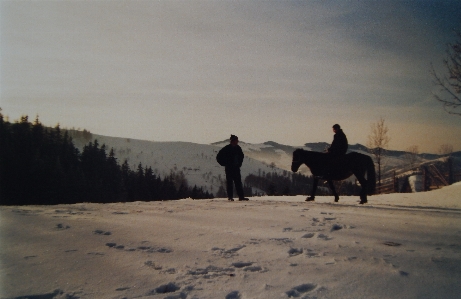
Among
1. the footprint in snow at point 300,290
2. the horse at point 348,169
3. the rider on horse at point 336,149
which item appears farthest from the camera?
the rider on horse at point 336,149

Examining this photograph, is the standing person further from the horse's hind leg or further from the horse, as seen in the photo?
the horse's hind leg

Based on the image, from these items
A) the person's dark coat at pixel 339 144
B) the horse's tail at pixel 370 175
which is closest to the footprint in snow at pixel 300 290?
the person's dark coat at pixel 339 144

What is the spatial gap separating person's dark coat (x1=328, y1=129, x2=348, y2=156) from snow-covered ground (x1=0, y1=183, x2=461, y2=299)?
4.42 meters

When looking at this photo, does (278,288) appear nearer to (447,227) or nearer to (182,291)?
(182,291)

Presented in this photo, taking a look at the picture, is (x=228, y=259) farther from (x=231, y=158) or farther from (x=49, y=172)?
(x=49, y=172)

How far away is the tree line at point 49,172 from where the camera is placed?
44031 mm

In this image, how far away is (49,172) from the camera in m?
47.2

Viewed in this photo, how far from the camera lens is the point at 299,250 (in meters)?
3.53

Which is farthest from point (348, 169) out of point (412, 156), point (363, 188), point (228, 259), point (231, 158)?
point (412, 156)

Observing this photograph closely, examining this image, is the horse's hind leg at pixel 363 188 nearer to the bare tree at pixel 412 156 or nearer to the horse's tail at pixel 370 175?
the horse's tail at pixel 370 175

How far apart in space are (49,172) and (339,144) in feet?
165

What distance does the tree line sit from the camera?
144 feet

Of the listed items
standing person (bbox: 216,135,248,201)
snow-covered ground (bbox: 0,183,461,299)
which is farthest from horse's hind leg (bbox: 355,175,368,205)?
standing person (bbox: 216,135,248,201)

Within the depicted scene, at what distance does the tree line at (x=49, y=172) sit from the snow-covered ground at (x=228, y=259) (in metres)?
41.5
